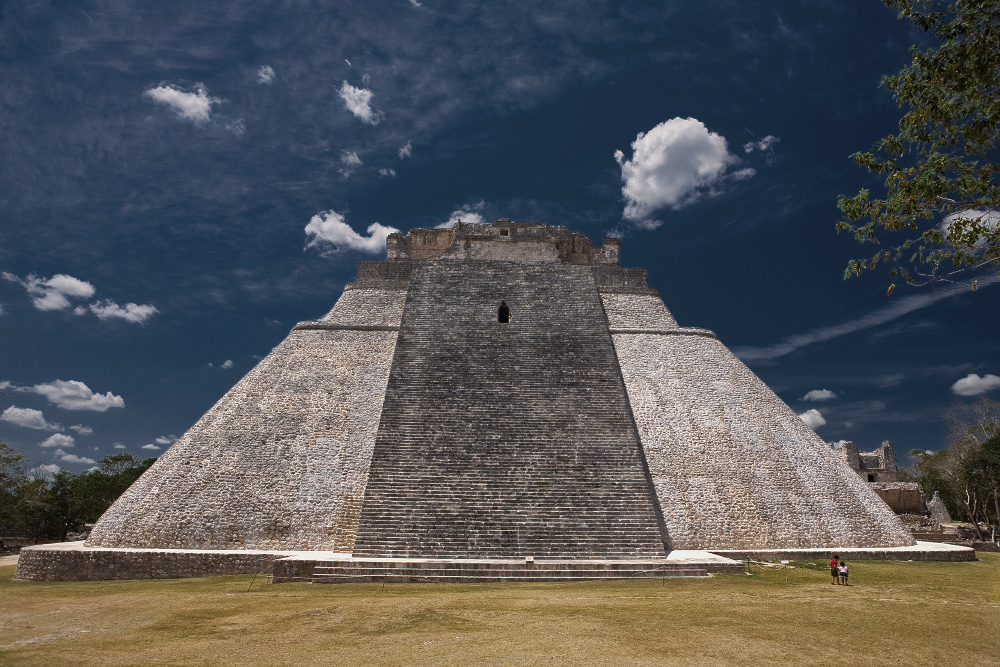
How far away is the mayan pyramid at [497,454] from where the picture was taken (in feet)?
33.5

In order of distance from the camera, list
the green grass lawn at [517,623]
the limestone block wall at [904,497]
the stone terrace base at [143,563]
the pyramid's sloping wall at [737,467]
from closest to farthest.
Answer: the green grass lawn at [517,623] < the stone terrace base at [143,563] < the pyramid's sloping wall at [737,467] < the limestone block wall at [904,497]

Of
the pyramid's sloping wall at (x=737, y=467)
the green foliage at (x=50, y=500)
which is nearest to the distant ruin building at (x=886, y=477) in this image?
the pyramid's sloping wall at (x=737, y=467)

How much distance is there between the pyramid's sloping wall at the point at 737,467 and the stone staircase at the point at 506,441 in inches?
29.0

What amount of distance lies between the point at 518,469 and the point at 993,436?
59.5ft

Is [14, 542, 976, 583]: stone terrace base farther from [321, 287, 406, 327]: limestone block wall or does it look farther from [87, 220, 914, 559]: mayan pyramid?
[321, 287, 406, 327]: limestone block wall

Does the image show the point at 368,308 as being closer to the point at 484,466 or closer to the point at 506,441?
the point at 506,441

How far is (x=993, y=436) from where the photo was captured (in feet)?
64.5

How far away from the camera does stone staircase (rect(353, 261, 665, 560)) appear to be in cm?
983

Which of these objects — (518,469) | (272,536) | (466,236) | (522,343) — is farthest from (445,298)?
(272,536)

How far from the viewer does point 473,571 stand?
891 centimetres

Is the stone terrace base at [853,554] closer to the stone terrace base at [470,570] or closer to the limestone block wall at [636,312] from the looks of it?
the stone terrace base at [470,570]

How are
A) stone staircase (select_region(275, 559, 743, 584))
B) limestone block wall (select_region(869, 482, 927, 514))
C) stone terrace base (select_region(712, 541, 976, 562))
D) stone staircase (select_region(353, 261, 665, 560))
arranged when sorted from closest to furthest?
stone staircase (select_region(275, 559, 743, 584)) → stone staircase (select_region(353, 261, 665, 560)) → stone terrace base (select_region(712, 541, 976, 562)) → limestone block wall (select_region(869, 482, 927, 514))

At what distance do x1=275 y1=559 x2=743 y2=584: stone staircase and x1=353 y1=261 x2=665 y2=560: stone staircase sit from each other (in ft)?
1.07

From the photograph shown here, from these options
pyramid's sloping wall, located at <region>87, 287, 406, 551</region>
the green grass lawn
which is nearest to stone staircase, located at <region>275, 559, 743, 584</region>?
the green grass lawn
